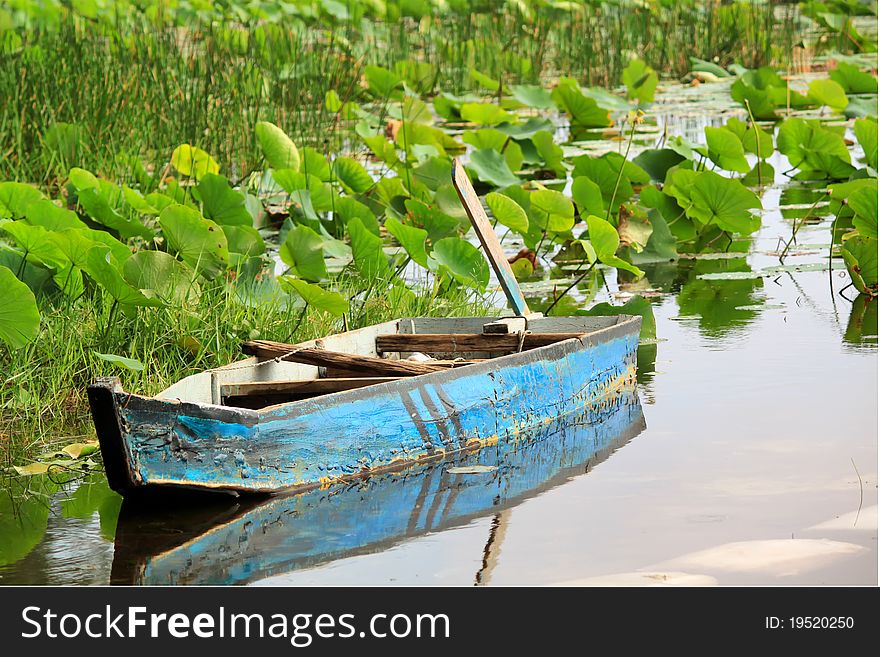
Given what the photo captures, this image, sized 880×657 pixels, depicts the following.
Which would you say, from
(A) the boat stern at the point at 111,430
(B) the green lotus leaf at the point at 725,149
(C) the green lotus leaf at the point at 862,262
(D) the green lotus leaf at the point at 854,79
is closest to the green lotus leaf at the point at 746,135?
(B) the green lotus leaf at the point at 725,149

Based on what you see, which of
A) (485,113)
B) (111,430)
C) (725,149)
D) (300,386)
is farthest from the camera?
(485,113)

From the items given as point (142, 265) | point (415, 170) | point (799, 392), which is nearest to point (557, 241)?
point (415, 170)

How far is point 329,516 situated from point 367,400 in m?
0.37

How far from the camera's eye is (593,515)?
12.4ft

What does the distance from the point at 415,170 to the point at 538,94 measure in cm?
359

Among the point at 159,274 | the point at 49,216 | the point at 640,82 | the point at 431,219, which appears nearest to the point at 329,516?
the point at 159,274

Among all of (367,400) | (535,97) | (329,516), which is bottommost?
(329,516)

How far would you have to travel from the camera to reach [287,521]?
3787 millimetres

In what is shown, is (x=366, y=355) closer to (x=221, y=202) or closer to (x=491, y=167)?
(x=221, y=202)

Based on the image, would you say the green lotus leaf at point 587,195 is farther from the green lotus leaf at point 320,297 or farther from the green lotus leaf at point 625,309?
the green lotus leaf at point 320,297

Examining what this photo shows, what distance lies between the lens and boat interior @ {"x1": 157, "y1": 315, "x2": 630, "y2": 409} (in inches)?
169

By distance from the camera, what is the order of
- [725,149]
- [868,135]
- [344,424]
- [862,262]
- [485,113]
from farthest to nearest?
[485,113]
[868,135]
[725,149]
[862,262]
[344,424]

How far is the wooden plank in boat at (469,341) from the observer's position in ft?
16.0

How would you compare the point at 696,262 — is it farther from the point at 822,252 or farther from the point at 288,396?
the point at 288,396
